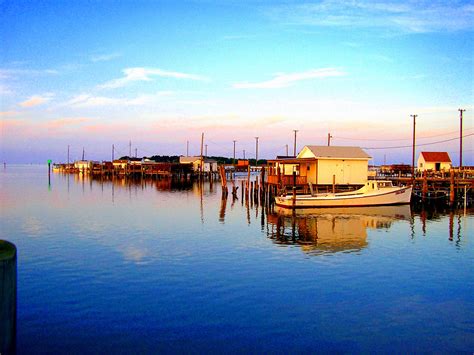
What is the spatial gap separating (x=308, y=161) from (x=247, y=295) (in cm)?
3349

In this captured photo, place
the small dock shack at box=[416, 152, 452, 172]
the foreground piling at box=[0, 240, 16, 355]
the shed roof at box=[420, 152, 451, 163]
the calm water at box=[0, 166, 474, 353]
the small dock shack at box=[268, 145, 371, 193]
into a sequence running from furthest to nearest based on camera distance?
the shed roof at box=[420, 152, 451, 163], the small dock shack at box=[416, 152, 452, 172], the small dock shack at box=[268, 145, 371, 193], the calm water at box=[0, 166, 474, 353], the foreground piling at box=[0, 240, 16, 355]

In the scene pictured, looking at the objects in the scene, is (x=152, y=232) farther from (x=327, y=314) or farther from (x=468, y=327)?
(x=468, y=327)

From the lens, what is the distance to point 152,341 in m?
12.1

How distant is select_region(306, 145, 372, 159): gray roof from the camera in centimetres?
4816

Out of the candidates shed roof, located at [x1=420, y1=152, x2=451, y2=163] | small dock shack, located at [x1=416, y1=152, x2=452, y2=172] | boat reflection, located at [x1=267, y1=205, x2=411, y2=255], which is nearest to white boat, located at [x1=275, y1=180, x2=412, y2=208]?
boat reflection, located at [x1=267, y1=205, x2=411, y2=255]

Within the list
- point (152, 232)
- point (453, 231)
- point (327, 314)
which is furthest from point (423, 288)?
point (152, 232)

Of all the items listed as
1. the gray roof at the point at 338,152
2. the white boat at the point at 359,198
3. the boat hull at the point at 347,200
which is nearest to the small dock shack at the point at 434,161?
the gray roof at the point at 338,152

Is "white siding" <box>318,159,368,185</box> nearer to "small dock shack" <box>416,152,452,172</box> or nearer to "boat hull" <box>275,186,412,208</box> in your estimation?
"boat hull" <box>275,186,412,208</box>

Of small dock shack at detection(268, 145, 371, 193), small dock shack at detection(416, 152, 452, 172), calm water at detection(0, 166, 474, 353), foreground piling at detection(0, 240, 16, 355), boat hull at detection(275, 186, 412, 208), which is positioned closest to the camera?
foreground piling at detection(0, 240, 16, 355)

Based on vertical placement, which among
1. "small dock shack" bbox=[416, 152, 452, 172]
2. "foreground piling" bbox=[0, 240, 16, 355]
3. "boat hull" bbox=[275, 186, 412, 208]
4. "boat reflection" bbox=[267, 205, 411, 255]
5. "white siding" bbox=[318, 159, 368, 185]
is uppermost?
"small dock shack" bbox=[416, 152, 452, 172]

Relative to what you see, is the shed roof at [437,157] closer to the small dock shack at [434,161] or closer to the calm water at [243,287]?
the small dock shack at [434,161]

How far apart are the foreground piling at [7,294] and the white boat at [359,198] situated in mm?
37495

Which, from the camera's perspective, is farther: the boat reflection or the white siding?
the white siding

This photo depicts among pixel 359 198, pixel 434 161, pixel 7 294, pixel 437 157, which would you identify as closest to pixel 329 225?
pixel 359 198
